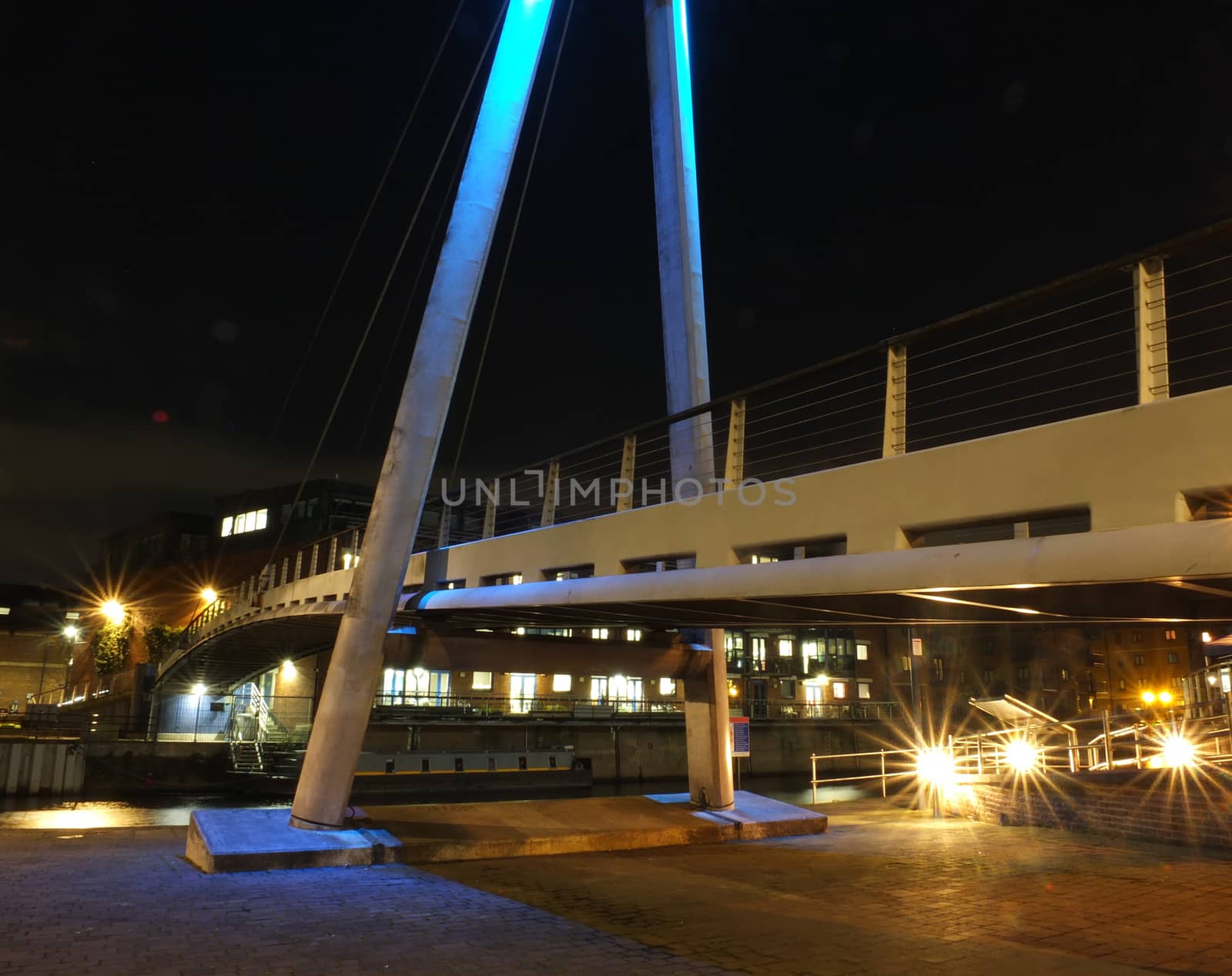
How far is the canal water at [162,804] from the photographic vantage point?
2077 centimetres

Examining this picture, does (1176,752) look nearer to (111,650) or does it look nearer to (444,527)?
(444,527)

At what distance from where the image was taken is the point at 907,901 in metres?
7.97

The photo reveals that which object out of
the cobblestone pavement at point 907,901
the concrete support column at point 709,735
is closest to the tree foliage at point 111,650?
the concrete support column at point 709,735

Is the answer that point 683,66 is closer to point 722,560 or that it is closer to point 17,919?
point 722,560

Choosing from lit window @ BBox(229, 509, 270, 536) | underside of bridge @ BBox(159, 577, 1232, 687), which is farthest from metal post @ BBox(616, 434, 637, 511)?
lit window @ BBox(229, 509, 270, 536)

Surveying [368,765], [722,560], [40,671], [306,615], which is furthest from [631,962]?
[40,671]

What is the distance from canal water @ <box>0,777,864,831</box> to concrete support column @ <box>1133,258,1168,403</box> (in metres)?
14.7

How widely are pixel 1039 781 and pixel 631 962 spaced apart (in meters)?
9.49

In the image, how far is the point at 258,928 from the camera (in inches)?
264

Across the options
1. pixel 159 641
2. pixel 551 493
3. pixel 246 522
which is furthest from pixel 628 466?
pixel 246 522

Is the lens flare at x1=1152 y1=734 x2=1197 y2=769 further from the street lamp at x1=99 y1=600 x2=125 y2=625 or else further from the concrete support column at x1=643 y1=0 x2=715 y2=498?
the street lamp at x1=99 y1=600 x2=125 y2=625

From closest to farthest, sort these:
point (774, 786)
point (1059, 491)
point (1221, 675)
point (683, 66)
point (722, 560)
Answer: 1. point (1059, 491)
2. point (722, 560)
3. point (683, 66)
4. point (1221, 675)
5. point (774, 786)

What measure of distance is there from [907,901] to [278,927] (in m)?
5.11

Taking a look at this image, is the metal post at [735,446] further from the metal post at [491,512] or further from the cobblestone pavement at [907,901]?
the metal post at [491,512]
